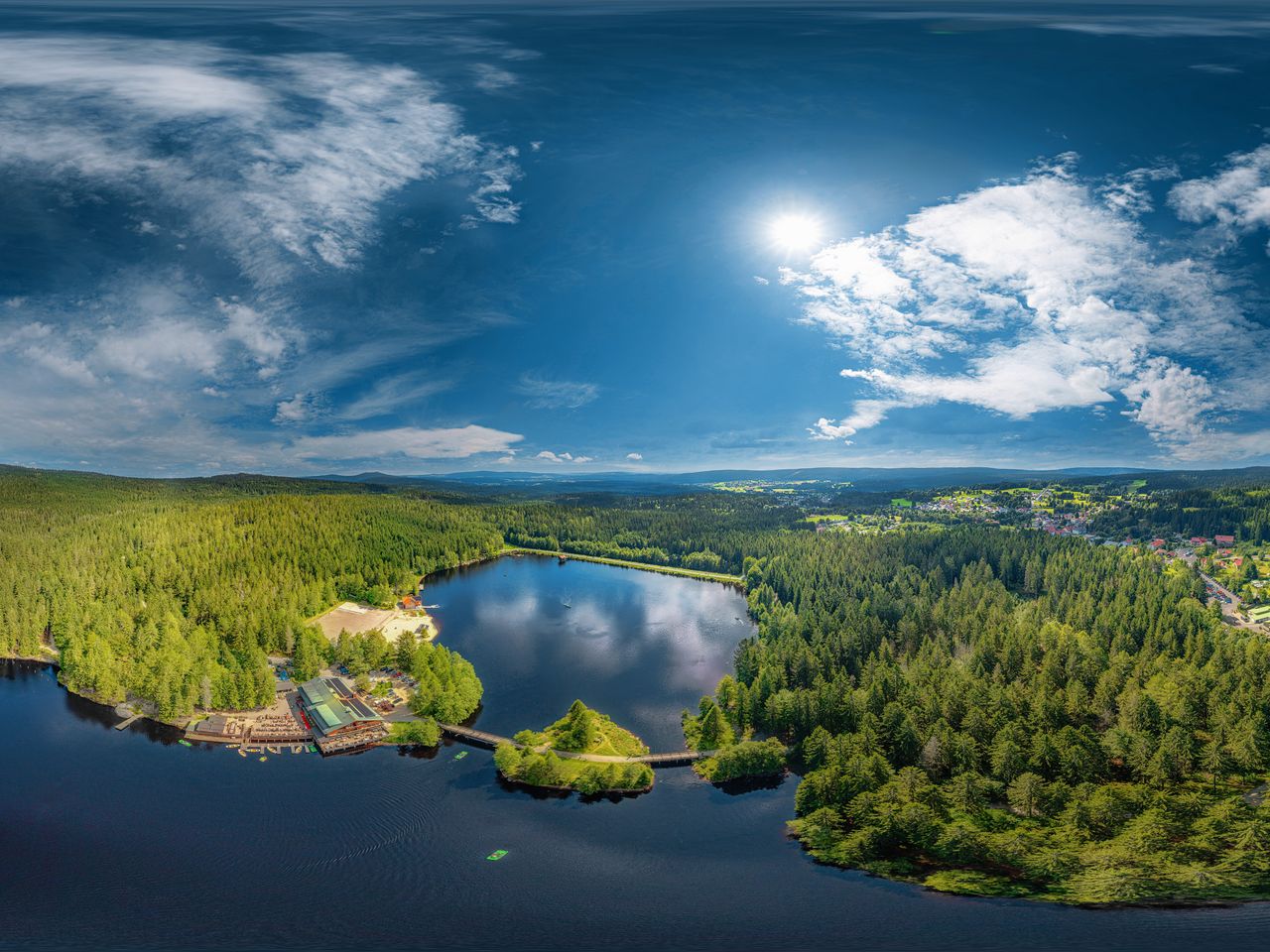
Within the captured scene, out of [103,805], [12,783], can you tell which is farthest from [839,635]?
[12,783]

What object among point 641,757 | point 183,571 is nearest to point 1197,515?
point 641,757

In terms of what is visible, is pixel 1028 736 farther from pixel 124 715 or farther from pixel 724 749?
pixel 124 715

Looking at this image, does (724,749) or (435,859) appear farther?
(724,749)

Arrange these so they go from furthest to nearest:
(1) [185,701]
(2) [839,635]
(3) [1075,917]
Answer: (2) [839,635]
(1) [185,701]
(3) [1075,917]

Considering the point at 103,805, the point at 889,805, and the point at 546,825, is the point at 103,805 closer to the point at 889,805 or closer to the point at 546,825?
the point at 546,825

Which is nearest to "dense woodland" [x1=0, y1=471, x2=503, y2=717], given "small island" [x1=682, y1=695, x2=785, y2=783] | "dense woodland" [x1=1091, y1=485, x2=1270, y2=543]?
"small island" [x1=682, y1=695, x2=785, y2=783]

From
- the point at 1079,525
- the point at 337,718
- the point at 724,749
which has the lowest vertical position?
the point at 337,718

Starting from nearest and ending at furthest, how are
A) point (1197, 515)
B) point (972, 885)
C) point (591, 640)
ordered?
point (972, 885) < point (591, 640) < point (1197, 515)
